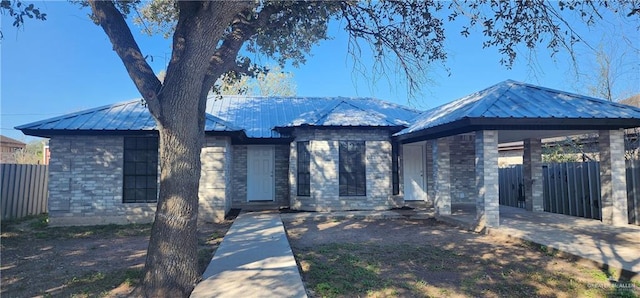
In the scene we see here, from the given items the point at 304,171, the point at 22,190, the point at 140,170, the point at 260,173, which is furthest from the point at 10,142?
the point at 304,171

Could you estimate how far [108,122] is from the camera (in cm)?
1115

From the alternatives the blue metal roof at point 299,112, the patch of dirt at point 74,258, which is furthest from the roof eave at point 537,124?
the patch of dirt at point 74,258

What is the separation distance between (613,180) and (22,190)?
16955 mm

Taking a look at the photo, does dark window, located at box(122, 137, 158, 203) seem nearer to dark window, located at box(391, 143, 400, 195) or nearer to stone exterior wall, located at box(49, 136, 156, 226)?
stone exterior wall, located at box(49, 136, 156, 226)

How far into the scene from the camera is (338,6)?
701 centimetres

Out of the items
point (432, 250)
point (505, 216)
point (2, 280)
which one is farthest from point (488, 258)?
point (2, 280)

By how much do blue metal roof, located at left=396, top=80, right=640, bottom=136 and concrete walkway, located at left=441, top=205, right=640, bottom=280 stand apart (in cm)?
250

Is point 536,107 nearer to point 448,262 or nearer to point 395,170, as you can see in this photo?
point 448,262

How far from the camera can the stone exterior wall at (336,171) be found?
41.1 feet

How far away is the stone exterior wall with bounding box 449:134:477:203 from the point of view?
14375 millimetres

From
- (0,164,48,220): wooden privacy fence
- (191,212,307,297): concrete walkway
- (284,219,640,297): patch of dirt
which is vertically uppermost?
(0,164,48,220): wooden privacy fence

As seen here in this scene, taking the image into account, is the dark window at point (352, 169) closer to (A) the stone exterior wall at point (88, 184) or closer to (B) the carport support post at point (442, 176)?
(B) the carport support post at point (442, 176)

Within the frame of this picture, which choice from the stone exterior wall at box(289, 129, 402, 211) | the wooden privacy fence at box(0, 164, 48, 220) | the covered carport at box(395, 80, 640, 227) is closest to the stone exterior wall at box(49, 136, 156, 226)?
the wooden privacy fence at box(0, 164, 48, 220)

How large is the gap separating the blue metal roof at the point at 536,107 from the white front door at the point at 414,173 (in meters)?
3.98
